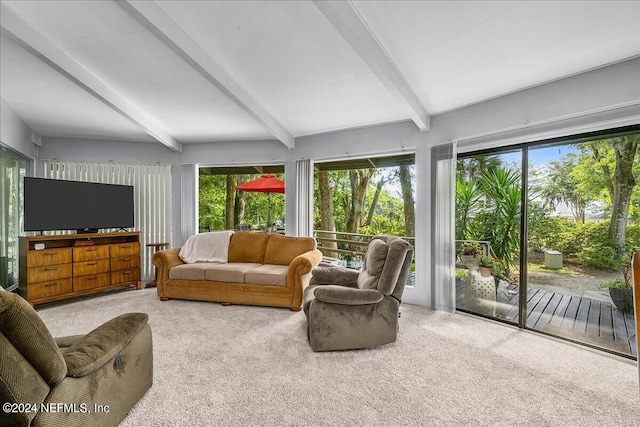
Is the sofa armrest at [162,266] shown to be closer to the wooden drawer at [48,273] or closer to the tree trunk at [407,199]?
the wooden drawer at [48,273]

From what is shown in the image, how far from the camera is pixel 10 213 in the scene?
426 cm

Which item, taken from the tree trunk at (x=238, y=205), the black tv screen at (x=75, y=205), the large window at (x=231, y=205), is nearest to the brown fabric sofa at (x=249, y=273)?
the black tv screen at (x=75, y=205)

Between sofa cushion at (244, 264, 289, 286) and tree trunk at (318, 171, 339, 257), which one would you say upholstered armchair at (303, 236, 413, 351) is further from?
tree trunk at (318, 171, 339, 257)

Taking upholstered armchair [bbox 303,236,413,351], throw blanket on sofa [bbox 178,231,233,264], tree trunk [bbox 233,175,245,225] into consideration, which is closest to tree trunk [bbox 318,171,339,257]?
throw blanket on sofa [bbox 178,231,233,264]

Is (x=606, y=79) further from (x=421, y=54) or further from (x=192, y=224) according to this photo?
(x=192, y=224)

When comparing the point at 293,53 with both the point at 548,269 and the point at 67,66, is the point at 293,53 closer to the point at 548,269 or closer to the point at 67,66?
the point at 67,66

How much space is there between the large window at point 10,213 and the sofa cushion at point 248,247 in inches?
111

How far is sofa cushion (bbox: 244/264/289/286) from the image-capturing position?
3.77 meters

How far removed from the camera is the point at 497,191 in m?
3.55

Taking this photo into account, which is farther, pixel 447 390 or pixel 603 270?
pixel 603 270

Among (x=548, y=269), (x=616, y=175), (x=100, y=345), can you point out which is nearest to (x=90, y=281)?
(x=100, y=345)

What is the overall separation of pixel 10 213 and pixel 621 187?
22.8ft

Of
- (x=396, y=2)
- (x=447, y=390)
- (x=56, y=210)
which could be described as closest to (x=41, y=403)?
(x=447, y=390)

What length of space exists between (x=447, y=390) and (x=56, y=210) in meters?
4.91
